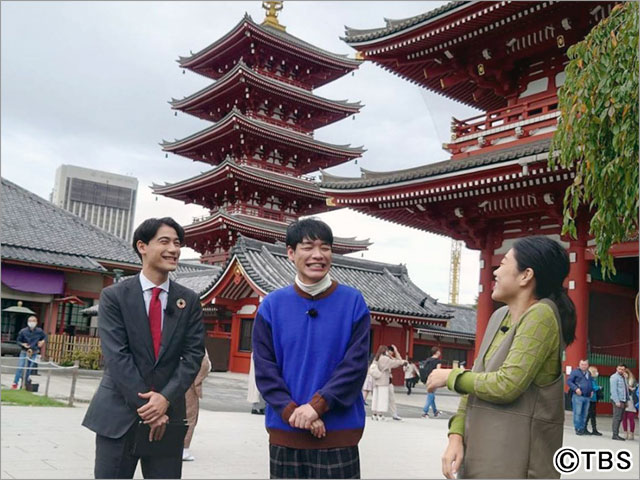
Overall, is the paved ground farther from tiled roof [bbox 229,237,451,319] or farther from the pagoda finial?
the pagoda finial

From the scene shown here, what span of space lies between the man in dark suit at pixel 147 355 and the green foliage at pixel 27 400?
7.87 meters

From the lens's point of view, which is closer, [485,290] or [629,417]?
[629,417]

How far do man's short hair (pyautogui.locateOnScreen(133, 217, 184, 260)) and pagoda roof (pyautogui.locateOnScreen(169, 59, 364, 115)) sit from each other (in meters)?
24.4

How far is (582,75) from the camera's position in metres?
5.55

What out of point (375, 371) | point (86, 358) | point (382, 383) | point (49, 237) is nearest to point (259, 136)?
point (49, 237)

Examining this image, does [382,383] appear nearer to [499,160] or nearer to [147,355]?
[499,160]

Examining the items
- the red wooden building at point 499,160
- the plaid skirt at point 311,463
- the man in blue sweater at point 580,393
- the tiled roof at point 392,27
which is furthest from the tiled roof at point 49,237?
the plaid skirt at point 311,463

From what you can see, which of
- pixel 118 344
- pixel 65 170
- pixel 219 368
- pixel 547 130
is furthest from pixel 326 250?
pixel 65 170

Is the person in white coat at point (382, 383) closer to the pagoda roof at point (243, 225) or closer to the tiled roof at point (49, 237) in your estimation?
the tiled roof at point (49, 237)

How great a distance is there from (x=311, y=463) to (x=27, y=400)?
9169 mm

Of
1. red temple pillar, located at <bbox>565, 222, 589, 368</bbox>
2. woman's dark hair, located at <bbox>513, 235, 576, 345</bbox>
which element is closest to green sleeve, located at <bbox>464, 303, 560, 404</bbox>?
woman's dark hair, located at <bbox>513, 235, 576, 345</bbox>

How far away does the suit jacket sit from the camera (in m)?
3.29

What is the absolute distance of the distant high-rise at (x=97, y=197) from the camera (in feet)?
366

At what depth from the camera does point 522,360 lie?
253 centimetres
